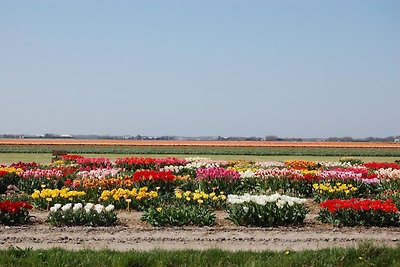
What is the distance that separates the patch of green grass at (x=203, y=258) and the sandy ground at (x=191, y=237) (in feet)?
2.03

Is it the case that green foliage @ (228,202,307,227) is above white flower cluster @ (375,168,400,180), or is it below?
below

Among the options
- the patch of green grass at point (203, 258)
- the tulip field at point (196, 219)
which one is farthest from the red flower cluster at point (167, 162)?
the patch of green grass at point (203, 258)

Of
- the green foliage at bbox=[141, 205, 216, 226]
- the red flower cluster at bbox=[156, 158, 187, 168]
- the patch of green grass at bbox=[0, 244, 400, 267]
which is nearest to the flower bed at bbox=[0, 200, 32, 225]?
the green foliage at bbox=[141, 205, 216, 226]

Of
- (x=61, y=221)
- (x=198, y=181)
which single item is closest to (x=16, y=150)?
(x=198, y=181)

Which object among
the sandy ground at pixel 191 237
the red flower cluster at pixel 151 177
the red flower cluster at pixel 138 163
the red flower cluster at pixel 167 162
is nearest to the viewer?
the sandy ground at pixel 191 237

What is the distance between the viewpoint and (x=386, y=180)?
18.1 m

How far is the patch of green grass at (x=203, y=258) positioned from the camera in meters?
7.54

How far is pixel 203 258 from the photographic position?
25.5 ft

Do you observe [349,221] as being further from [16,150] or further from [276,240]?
[16,150]

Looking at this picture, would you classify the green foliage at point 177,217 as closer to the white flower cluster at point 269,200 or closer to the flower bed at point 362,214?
the white flower cluster at point 269,200

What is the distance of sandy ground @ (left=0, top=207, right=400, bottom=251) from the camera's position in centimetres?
893

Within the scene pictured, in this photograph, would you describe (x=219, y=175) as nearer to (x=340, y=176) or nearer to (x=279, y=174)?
(x=279, y=174)

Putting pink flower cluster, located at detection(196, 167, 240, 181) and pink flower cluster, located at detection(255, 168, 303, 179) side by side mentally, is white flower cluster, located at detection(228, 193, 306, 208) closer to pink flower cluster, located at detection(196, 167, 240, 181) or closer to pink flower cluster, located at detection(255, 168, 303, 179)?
pink flower cluster, located at detection(196, 167, 240, 181)

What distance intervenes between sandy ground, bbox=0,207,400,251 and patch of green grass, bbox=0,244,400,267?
2.03ft
